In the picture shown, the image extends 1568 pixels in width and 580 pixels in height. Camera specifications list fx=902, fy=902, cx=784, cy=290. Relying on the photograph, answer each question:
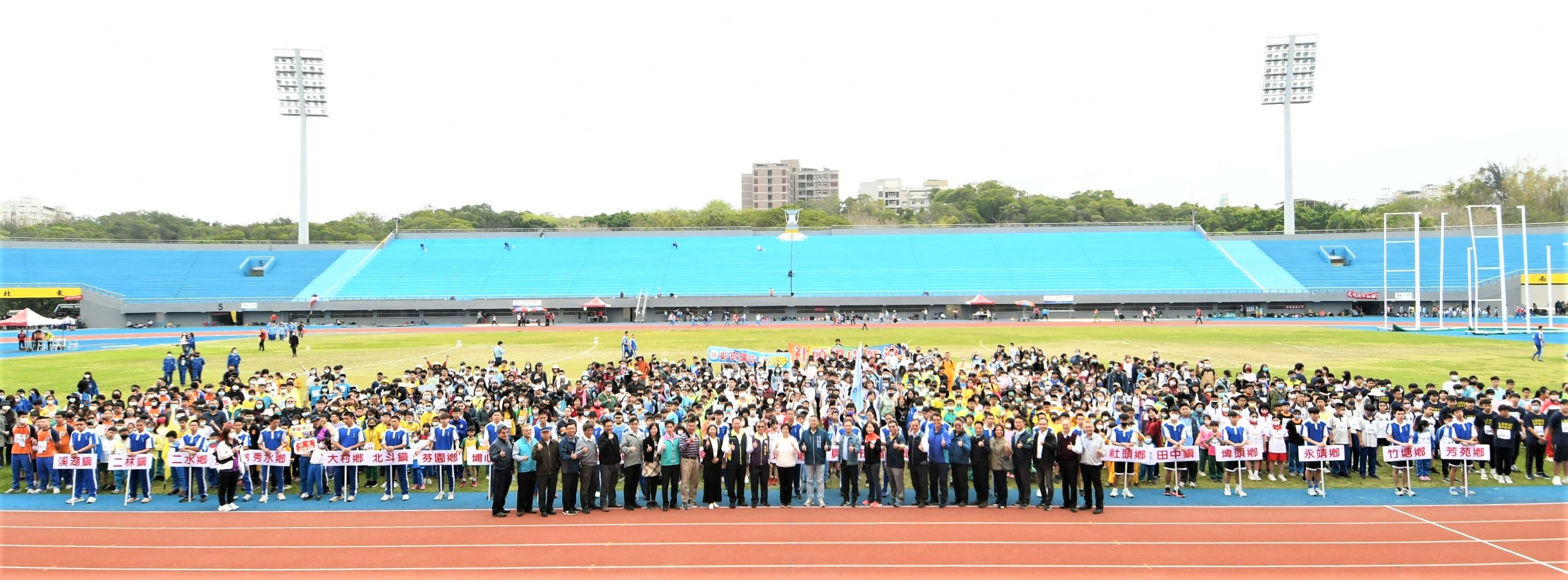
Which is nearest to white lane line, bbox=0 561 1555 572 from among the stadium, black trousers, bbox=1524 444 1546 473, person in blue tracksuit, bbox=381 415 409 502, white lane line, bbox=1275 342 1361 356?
person in blue tracksuit, bbox=381 415 409 502

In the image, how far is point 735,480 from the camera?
12.4m

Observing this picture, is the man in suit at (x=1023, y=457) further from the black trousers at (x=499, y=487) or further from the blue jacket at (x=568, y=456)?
the black trousers at (x=499, y=487)

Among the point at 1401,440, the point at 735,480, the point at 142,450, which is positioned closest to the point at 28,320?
the point at 142,450

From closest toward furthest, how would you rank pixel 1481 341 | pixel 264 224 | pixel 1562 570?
1. pixel 1562 570
2. pixel 1481 341
3. pixel 264 224

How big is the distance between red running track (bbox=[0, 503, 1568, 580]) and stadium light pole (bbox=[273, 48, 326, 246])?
223 ft

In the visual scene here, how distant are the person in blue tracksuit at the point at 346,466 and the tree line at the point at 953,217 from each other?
77771 millimetres

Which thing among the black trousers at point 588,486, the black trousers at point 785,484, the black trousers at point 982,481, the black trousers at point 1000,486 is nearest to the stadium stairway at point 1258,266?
the black trousers at point 1000,486

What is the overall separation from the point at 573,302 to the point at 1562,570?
58784mm

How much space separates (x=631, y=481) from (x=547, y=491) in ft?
3.62

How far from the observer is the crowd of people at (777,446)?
11961mm

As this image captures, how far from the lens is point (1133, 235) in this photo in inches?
3110

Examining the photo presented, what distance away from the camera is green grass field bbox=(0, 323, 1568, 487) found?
2808cm

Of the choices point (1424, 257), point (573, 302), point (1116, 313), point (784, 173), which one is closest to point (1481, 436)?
point (1116, 313)

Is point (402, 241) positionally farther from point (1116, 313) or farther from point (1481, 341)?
point (1481, 341)
